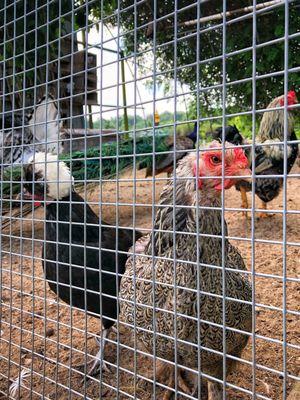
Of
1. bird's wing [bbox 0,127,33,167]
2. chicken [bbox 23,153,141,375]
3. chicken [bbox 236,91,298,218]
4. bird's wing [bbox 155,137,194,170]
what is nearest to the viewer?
bird's wing [bbox 0,127,33,167]

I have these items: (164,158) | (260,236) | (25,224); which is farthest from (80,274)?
(25,224)

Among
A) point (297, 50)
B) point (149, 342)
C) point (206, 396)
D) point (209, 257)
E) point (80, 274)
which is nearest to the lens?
point (209, 257)

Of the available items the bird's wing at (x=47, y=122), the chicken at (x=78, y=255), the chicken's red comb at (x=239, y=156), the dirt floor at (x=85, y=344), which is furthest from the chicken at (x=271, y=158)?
the chicken's red comb at (x=239, y=156)

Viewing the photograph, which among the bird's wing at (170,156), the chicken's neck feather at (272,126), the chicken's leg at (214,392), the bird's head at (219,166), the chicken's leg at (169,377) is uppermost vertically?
the chicken's neck feather at (272,126)

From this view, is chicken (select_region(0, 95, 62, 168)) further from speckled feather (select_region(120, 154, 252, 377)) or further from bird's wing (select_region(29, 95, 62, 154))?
speckled feather (select_region(120, 154, 252, 377))

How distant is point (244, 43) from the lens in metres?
5.15

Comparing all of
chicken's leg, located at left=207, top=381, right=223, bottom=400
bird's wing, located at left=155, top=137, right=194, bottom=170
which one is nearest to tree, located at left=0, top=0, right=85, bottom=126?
chicken's leg, located at left=207, top=381, right=223, bottom=400

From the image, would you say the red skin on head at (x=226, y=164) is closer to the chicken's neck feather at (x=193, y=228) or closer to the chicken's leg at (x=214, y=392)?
the chicken's neck feather at (x=193, y=228)

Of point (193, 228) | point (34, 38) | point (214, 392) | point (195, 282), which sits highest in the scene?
point (34, 38)

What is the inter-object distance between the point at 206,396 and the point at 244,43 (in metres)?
4.40

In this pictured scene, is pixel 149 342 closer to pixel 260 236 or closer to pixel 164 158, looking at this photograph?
pixel 260 236

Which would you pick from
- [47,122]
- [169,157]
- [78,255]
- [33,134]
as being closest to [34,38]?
[33,134]

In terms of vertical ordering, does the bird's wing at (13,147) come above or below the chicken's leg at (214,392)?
above

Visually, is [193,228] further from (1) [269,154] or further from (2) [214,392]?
(1) [269,154]
